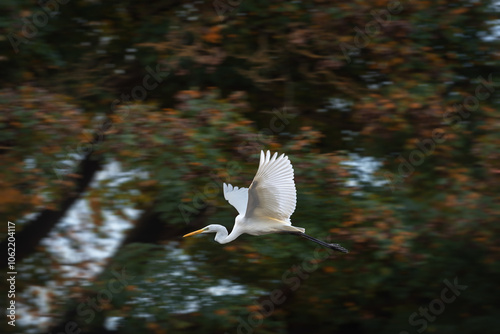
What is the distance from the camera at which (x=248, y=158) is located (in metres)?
6.18

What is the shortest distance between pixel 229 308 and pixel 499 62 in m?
3.20

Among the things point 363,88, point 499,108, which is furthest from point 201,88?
point 499,108

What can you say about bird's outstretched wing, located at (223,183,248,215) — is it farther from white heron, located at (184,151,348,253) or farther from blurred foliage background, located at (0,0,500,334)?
blurred foliage background, located at (0,0,500,334)

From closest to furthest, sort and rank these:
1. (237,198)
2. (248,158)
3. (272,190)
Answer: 1. (272,190)
2. (237,198)
3. (248,158)

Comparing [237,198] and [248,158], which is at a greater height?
[237,198]

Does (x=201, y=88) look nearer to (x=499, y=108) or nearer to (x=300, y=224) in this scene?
(x=300, y=224)

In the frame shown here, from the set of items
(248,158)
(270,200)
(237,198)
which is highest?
(270,200)

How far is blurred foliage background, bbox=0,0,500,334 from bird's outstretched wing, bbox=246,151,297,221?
1.38 meters

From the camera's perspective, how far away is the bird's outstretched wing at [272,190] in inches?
171

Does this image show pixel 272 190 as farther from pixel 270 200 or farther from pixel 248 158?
pixel 248 158

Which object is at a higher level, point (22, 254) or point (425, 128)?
point (425, 128)

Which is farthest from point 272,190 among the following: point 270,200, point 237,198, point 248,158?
point 248,158

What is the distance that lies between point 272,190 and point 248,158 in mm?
1774

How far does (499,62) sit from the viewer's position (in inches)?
276
